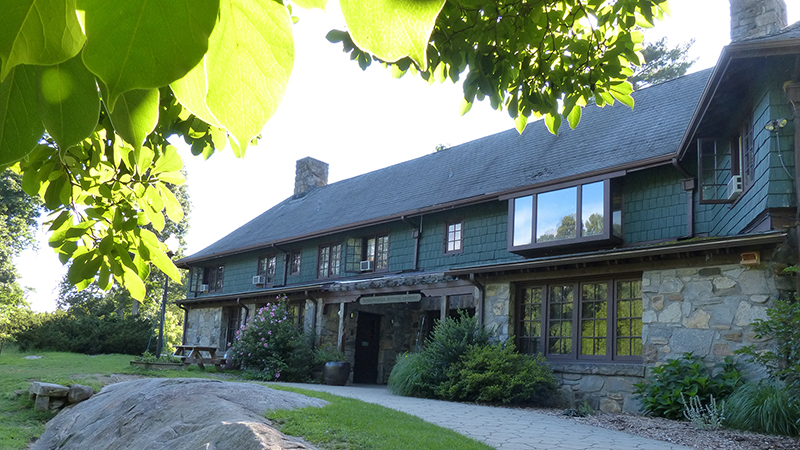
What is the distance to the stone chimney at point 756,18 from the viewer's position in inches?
412

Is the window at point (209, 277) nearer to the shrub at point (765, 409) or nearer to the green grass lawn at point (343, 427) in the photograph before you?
the green grass lawn at point (343, 427)

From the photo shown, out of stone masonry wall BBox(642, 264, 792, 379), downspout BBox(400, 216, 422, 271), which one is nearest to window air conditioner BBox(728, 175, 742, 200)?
stone masonry wall BBox(642, 264, 792, 379)

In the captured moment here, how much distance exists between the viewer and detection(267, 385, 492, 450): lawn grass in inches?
210

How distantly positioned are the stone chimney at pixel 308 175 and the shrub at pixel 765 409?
1830 centimetres

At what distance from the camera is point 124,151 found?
1918mm

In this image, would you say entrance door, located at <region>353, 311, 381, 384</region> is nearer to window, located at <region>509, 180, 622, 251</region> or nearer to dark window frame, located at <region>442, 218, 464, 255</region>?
dark window frame, located at <region>442, 218, 464, 255</region>

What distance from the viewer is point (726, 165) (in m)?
10.4

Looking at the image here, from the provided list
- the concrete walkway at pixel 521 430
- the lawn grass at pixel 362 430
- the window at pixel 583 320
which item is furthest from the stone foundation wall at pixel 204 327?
the lawn grass at pixel 362 430

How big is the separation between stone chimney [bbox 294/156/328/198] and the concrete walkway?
15.5 metres

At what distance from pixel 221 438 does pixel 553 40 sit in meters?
3.76

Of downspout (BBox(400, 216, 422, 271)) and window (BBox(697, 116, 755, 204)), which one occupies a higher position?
window (BBox(697, 116, 755, 204))

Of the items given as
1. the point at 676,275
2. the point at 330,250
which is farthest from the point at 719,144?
the point at 330,250

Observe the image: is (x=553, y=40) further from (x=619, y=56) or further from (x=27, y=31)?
(x=27, y=31)

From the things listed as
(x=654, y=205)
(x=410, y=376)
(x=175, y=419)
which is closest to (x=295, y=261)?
(x=410, y=376)
